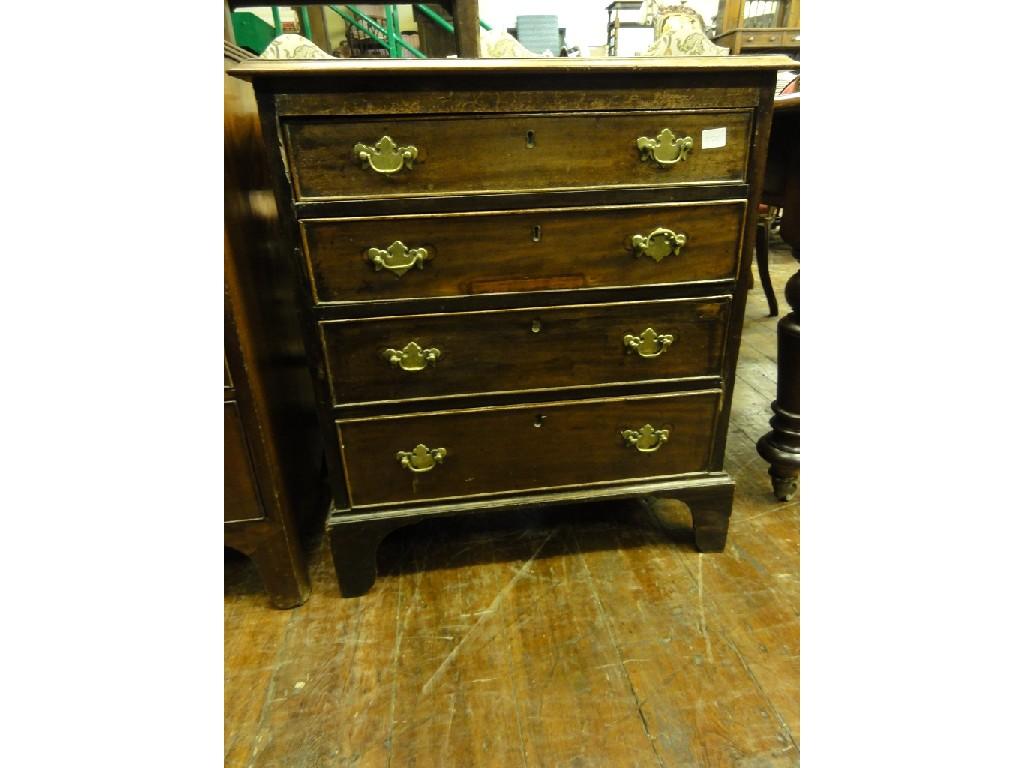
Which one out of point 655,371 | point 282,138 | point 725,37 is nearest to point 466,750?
point 655,371

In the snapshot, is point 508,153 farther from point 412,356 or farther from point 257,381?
point 257,381

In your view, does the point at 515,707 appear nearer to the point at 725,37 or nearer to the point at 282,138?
the point at 282,138

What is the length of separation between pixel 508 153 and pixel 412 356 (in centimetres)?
39

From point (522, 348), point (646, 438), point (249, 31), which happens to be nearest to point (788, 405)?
point (646, 438)

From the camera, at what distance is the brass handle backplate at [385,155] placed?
881mm

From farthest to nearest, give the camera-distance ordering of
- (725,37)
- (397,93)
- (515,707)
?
(725,37) < (515,707) < (397,93)

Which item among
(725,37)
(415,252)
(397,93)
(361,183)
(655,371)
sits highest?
(725,37)

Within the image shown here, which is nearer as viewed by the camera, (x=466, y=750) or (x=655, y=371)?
(x=466, y=750)

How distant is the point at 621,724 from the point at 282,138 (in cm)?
108

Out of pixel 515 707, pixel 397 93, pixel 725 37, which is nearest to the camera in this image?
pixel 397 93

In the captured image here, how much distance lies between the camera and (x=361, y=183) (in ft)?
2.97

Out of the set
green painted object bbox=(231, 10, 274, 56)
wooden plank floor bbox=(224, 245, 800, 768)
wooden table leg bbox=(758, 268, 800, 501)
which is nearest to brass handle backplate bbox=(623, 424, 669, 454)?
wooden plank floor bbox=(224, 245, 800, 768)

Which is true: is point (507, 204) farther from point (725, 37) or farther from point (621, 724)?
point (725, 37)
